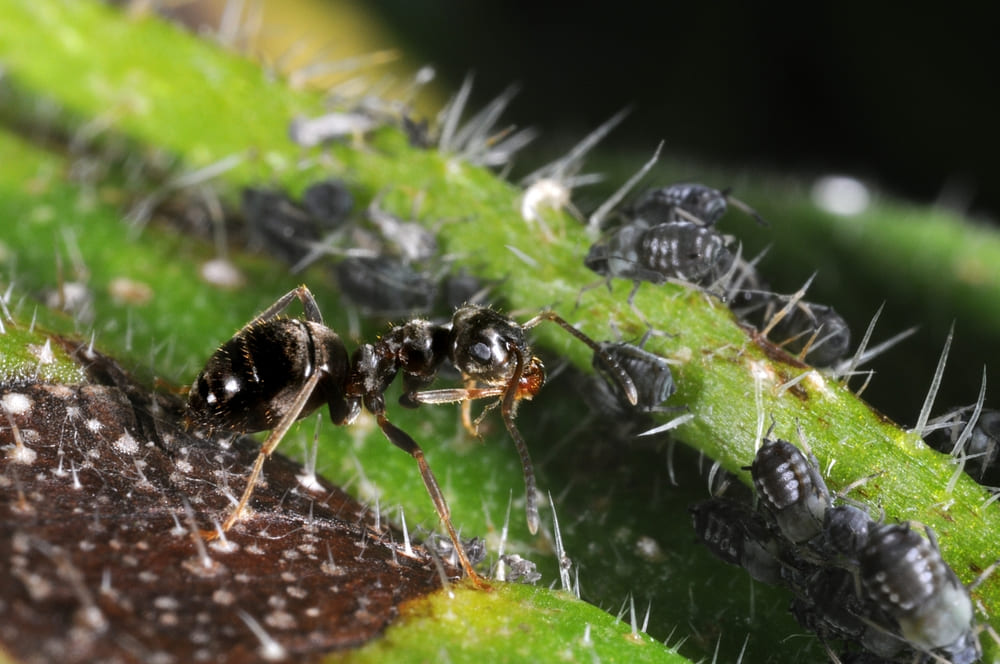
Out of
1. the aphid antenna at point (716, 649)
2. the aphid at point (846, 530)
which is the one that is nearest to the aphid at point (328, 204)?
the aphid antenna at point (716, 649)

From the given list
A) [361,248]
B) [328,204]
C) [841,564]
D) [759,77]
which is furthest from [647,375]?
[759,77]

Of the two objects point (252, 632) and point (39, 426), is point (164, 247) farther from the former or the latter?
point (252, 632)

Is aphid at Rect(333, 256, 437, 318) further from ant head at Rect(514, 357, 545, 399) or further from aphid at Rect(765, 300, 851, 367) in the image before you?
aphid at Rect(765, 300, 851, 367)

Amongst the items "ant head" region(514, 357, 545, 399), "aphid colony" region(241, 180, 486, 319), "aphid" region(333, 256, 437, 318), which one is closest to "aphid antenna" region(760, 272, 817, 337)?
"ant head" region(514, 357, 545, 399)

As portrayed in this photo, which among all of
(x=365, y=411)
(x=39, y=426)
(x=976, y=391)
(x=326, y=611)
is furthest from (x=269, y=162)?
(x=976, y=391)

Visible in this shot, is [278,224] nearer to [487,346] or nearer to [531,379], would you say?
[487,346]

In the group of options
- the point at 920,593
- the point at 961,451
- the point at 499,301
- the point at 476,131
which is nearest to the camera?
the point at 920,593
